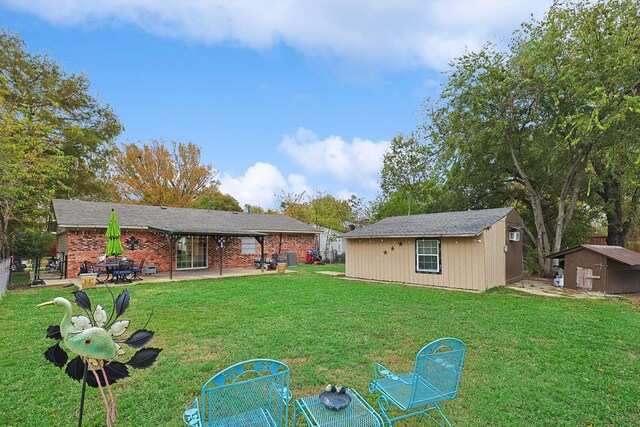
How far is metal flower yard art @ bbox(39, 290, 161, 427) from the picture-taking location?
168cm

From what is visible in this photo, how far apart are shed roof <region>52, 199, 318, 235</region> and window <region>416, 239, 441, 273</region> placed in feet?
26.7

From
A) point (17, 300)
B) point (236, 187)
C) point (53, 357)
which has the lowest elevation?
point (17, 300)

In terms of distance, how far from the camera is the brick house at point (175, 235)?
13.1 metres

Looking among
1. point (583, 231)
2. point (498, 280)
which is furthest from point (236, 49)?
point (583, 231)

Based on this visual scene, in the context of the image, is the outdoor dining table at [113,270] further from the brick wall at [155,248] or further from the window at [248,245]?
the window at [248,245]

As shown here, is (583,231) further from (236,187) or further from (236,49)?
(236,187)

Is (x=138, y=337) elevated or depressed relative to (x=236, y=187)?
depressed

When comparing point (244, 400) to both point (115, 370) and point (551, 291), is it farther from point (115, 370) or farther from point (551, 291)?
point (551, 291)

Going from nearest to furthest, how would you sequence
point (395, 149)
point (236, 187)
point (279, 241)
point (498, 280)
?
point (498, 280)
point (279, 241)
point (395, 149)
point (236, 187)

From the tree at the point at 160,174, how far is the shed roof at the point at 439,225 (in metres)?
21.0

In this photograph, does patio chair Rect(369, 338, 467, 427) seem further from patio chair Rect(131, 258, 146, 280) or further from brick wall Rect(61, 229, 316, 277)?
brick wall Rect(61, 229, 316, 277)

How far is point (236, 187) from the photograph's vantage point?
35406 mm

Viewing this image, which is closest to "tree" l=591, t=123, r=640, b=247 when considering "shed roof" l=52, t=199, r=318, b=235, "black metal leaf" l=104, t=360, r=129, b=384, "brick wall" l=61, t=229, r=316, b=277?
"shed roof" l=52, t=199, r=318, b=235

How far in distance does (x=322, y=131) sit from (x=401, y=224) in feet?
36.1
